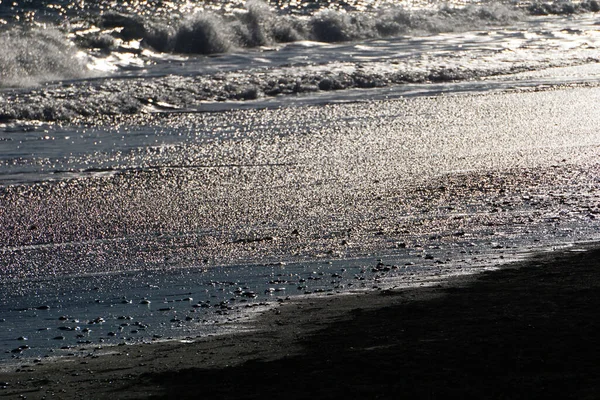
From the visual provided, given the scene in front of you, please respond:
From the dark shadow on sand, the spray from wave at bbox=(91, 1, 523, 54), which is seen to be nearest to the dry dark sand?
the dark shadow on sand

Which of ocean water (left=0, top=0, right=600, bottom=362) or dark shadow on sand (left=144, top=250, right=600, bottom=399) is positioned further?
ocean water (left=0, top=0, right=600, bottom=362)

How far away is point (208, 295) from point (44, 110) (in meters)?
6.91

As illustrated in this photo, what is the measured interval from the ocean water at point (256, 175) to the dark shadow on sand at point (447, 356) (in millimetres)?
704

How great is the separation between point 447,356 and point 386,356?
253mm

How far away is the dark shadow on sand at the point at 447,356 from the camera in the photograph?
11.9ft

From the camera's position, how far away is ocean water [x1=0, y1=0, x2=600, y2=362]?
5.57 meters

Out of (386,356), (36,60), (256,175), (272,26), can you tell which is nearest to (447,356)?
(386,356)

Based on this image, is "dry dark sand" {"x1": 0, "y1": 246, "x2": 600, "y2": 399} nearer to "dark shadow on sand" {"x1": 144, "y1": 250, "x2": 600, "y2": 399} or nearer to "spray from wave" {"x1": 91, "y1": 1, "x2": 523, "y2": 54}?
"dark shadow on sand" {"x1": 144, "y1": 250, "x2": 600, "y2": 399}

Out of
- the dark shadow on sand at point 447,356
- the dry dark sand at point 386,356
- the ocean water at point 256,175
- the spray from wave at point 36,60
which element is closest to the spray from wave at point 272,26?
the ocean water at point 256,175

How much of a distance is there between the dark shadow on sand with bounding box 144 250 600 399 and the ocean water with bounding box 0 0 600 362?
0.70m

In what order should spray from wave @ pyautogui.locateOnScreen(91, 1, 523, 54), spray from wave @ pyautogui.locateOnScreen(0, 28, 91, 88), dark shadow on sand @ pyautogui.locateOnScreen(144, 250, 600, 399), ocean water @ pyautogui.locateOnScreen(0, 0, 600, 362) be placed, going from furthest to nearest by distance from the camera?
spray from wave @ pyautogui.locateOnScreen(91, 1, 523, 54)
spray from wave @ pyautogui.locateOnScreen(0, 28, 91, 88)
ocean water @ pyautogui.locateOnScreen(0, 0, 600, 362)
dark shadow on sand @ pyautogui.locateOnScreen(144, 250, 600, 399)

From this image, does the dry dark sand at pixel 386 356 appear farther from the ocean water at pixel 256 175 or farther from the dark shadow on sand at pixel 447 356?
the ocean water at pixel 256 175

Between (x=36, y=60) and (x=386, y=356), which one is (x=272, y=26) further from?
(x=386, y=356)

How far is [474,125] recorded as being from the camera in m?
11.1
